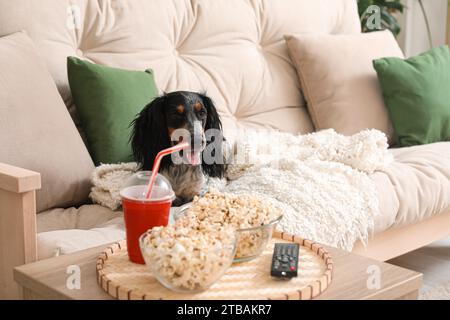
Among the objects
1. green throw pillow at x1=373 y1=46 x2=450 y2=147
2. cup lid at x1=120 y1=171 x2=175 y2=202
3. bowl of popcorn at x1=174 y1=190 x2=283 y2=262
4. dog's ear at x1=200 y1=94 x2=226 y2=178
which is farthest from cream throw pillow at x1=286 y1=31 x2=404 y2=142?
cup lid at x1=120 y1=171 x2=175 y2=202

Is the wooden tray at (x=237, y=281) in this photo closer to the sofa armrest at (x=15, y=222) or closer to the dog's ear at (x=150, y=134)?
the sofa armrest at (x=15, y=222)

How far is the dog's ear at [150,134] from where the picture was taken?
75.1 inches

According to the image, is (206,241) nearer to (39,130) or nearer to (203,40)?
(39,130)

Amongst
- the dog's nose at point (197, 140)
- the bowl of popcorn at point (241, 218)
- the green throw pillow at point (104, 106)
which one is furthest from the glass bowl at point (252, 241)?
the green throw pillow at point (104, 106)

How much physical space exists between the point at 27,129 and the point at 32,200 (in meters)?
0.43

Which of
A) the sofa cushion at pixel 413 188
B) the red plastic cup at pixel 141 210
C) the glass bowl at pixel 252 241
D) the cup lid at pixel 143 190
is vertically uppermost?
the cup lid at pixel 143 190

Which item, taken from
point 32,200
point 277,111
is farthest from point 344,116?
point 32,200

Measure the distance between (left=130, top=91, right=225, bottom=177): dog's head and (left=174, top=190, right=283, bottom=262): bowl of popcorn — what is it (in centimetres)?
56

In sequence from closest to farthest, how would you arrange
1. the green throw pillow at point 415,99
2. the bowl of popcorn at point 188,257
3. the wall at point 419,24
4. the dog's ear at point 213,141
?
1. the bowl of popcorn at point 188,257
2. the dog's ear at point 213,141
3. the green throw pillow at point 415,99
4. the wall at point 419,24

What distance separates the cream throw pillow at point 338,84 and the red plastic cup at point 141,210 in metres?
1.53

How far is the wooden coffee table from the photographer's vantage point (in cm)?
116

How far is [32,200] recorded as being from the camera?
1.44m

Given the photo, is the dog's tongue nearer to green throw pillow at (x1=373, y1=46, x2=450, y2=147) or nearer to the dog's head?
the dog's head
